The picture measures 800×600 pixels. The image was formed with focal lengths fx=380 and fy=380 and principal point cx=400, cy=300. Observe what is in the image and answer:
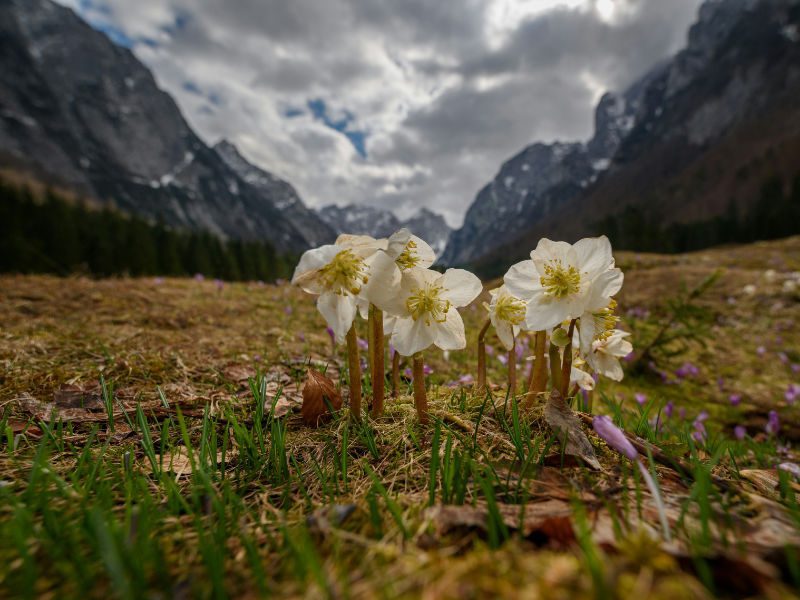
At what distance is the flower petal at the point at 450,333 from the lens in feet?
5.99

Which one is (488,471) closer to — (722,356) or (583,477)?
(583,477)

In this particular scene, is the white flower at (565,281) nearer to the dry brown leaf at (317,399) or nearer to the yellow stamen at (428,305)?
the yellow stamen at (428,305)

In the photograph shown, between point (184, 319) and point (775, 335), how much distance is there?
11.1 meters

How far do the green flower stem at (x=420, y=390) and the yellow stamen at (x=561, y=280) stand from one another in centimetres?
68

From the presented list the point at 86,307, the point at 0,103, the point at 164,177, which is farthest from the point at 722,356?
the point at 164,177

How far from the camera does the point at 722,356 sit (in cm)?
685

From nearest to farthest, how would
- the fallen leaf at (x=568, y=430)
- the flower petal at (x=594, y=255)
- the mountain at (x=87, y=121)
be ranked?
the fallen leaf at (x=568, y=430), the flower petal at (x=594, y=255), the mountain at (x=87, y=121)

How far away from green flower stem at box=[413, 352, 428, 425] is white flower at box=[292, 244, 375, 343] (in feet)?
1.18

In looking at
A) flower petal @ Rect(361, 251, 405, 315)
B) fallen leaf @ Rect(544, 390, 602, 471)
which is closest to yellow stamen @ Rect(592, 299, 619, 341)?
fallen leaf @ Rect(544, 390, 602, 471)

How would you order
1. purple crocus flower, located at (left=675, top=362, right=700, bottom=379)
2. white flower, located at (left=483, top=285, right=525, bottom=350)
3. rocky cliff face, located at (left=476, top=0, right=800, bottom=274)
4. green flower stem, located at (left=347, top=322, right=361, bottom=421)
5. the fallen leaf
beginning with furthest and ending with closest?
rocky cliff face, located at (left=476, top=0, right=800, bottom=274), purple crocus flower, located at (left=675, top=362, right=700, bottom=379), white flower, located at (left=483, top=285, right=525, bottom=350), green flower stem, located at (left=347, top=322, right=361, bottom=421), the fallen leaf

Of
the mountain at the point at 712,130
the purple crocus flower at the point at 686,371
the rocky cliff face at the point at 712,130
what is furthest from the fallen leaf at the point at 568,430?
the rocky cliff face at the point at 712,130

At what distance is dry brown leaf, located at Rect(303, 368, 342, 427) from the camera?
195 cm

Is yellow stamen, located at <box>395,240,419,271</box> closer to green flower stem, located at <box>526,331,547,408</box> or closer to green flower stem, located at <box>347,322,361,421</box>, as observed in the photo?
green flower stem, located at <box>347,322,361,421</box>

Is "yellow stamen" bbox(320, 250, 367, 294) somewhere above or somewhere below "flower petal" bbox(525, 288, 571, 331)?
above
